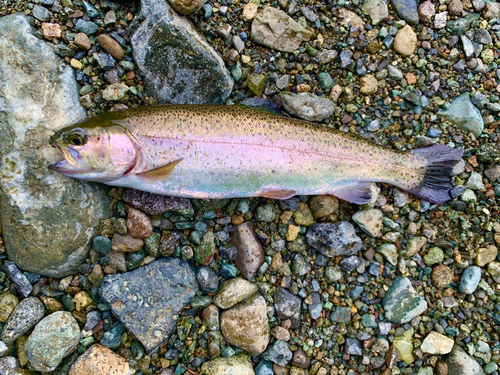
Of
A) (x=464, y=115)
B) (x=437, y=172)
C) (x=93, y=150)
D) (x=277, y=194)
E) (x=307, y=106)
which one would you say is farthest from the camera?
(x=464, y=115)

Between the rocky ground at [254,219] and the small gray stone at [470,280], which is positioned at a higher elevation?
the rocky ground at [254,219]

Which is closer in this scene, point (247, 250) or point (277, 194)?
point (277, 194)

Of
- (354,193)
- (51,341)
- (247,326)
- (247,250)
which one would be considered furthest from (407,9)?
(51,341)

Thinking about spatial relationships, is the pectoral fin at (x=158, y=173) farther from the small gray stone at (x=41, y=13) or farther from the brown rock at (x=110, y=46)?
the small gray stone at (x=41, y=13)

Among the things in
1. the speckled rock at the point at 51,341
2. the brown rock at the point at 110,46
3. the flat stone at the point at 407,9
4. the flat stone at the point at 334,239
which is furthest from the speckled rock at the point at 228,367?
the flat stone at the point at 407,9

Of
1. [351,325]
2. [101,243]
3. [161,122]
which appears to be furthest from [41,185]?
[351,325]

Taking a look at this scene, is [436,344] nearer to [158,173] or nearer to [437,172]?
[437,172]

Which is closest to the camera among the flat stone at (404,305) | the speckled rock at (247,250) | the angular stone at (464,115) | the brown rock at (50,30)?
the brown rock at (50,30)
